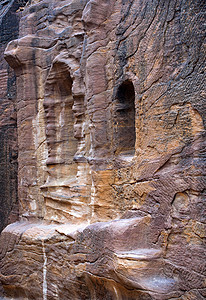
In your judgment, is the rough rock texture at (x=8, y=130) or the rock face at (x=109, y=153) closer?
the rock face at (x=109, y=153)

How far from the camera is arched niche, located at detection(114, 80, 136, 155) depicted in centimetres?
552

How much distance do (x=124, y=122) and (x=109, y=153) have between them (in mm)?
525

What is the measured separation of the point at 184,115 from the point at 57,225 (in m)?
3.46

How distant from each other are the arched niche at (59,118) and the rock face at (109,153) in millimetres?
20

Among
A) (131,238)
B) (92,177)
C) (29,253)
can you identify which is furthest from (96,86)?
(29,253)

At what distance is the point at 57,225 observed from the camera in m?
6.75

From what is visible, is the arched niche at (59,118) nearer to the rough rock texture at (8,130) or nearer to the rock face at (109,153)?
the rock face at (109,153)

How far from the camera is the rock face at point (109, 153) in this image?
4227 millimetres

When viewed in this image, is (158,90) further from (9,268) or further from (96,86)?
(9,268)

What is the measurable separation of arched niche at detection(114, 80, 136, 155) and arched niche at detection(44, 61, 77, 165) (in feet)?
5.82

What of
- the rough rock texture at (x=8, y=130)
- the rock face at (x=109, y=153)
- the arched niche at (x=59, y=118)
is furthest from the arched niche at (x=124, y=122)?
the rough rock texture at (x=8, y=130)

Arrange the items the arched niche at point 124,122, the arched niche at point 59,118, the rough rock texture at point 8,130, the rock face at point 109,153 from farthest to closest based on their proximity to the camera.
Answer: the rough rock texture at point 8,130
the arched niche at point 59,118
the arched niche at point 124,122
the rock face at point 109,153

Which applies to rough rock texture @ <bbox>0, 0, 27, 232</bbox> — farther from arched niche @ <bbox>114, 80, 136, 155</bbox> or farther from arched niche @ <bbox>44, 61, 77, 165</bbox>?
arched niche @ <bbox>114, 80, 136, 155</bbox>

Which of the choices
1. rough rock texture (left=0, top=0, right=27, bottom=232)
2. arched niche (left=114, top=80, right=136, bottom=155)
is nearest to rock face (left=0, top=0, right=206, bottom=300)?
arched niche (left=114, top=80, right=136, bottom=155)
